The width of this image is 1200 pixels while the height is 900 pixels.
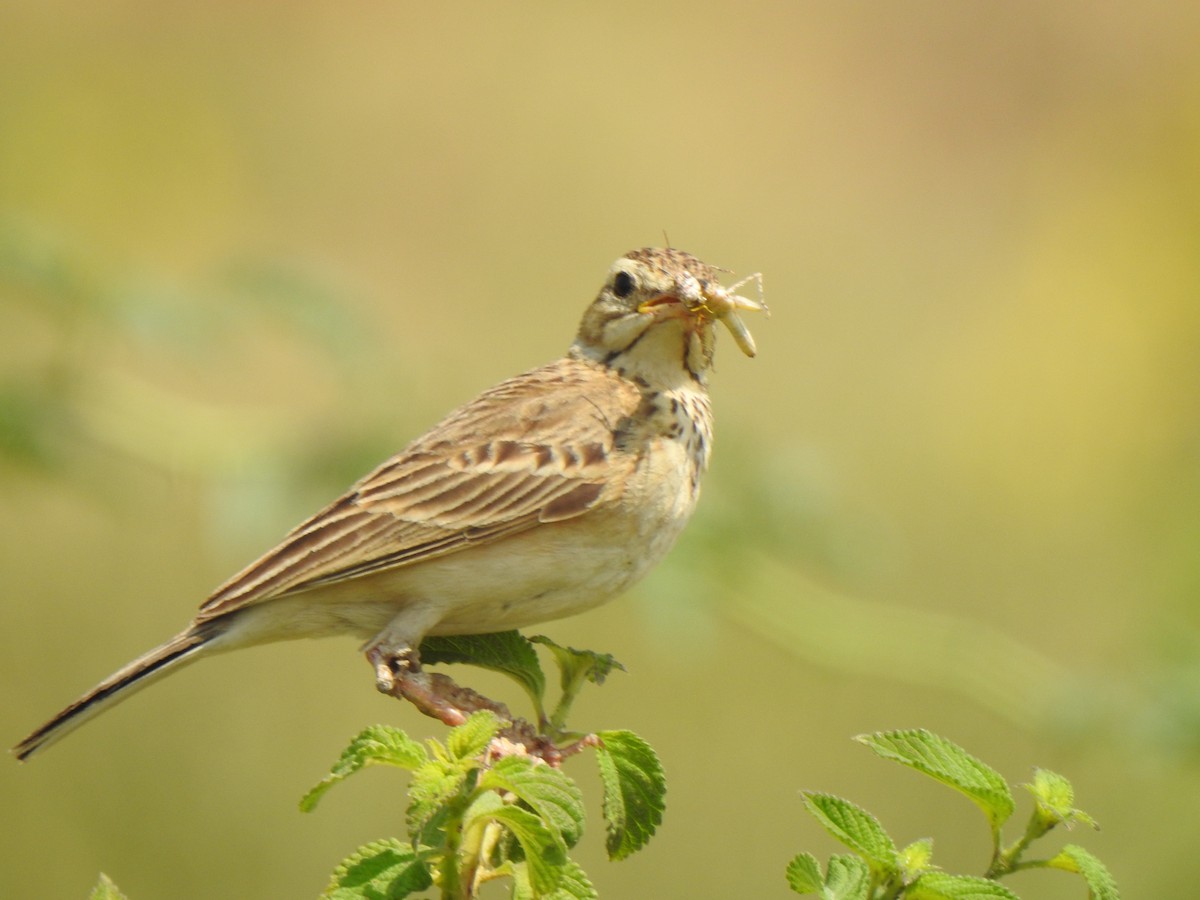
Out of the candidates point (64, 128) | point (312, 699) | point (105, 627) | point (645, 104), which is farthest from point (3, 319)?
point (645, 104)

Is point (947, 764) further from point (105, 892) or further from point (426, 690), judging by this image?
point (426, 690)

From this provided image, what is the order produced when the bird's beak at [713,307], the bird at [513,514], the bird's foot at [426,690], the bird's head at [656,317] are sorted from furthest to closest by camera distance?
the bird's head at [656,317]
the bird's beak at [713,307]
the bird at [513,514]
the bird's foot at [426,690]

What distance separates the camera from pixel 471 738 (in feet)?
7.61

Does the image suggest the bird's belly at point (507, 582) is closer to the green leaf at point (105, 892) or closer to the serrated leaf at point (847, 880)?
the serrated leaf at point (847, 880)

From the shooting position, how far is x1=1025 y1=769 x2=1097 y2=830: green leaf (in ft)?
7.44

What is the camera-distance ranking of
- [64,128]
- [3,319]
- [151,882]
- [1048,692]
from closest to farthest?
[1048,692] → [151,882] → [64,128] → [3,319]

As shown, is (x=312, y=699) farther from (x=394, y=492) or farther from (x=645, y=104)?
(x=645, y=104)

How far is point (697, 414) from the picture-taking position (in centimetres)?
418

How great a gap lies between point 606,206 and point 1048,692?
19.0 ft

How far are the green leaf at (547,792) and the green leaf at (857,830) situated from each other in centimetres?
30

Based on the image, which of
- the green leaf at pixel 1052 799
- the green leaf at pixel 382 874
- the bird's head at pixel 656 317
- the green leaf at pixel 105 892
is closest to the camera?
the green leaf at pixel 105 892

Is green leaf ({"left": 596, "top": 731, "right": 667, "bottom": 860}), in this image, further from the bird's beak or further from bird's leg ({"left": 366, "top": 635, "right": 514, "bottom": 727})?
the bird's beak

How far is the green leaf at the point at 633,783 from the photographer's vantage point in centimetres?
241

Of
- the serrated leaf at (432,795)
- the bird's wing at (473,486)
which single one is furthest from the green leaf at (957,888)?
the bird's wing at (473,486)
